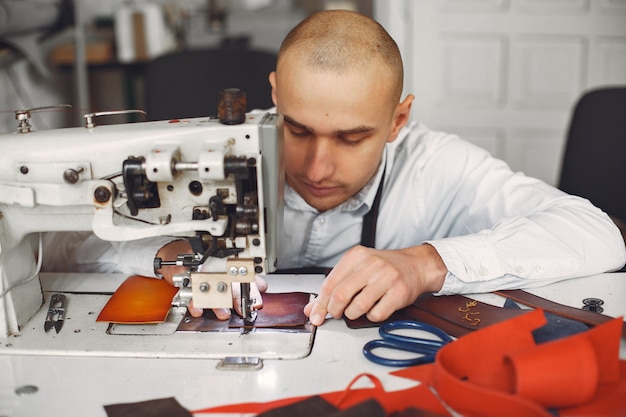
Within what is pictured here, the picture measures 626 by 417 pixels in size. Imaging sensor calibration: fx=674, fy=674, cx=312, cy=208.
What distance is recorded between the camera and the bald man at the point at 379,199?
4.55 ft

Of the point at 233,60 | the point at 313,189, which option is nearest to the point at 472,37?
the point at 233,60

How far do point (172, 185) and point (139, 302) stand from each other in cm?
33

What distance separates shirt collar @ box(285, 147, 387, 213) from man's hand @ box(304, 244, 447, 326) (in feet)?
1.67

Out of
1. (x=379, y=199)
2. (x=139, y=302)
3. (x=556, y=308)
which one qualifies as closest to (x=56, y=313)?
(x=139, y=302)

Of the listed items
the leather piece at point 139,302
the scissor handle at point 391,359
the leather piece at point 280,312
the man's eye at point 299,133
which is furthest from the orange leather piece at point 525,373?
the man's eye at point 299,133

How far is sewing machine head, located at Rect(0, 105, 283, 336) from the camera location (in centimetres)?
124

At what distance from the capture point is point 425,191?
2016 millimetres

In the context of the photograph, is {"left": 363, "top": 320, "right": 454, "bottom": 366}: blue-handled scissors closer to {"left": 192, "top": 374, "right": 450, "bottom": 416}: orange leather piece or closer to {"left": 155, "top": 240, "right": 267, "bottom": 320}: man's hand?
{"left": 192, "top": 374, "right": 450, "bottom": 416}: orange leather piece

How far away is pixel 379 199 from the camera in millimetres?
Answer: 1899

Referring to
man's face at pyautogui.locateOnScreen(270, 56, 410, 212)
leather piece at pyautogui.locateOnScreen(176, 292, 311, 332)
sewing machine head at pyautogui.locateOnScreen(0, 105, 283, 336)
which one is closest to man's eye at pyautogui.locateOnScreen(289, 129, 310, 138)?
man's face at pyautogui.locateOnScreen(270, 56, 410, 212)

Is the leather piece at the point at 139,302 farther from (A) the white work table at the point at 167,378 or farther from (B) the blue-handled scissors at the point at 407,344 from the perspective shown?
(B) the blue-handled scissors at the point at 407,344

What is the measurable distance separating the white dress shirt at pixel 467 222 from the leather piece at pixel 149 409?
66 centimetres

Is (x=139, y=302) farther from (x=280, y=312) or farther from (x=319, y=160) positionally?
(x=319, y=160)

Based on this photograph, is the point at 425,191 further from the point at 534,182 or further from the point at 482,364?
the point at 482,364
